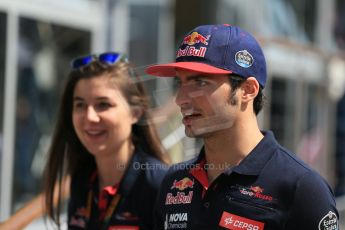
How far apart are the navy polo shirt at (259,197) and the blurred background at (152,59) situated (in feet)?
2.36

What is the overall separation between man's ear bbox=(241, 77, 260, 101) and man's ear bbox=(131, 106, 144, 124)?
40.7 inches

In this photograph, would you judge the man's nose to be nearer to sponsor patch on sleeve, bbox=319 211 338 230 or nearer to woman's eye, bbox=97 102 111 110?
sponsor patch on sleeve, bbox=319 211 338 230

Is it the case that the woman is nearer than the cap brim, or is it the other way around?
the cap brim

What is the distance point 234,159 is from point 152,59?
6.03 meters

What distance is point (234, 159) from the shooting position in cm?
229

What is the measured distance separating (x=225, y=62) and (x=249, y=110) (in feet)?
0.70

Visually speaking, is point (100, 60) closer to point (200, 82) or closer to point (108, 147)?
point (108, 147)

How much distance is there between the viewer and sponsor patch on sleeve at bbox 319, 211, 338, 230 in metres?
2.06

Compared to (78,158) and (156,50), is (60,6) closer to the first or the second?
(156,50)

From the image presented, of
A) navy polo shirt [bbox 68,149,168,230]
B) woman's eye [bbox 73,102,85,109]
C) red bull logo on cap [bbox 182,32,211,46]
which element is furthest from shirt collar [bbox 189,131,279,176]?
woman's eye [bbox 73,102,85,109]

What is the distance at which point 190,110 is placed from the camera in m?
2.27

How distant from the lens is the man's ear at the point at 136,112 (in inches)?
126

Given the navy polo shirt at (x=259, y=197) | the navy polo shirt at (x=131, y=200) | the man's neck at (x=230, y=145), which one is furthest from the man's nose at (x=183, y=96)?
the navy polo shirt at (x=131, y=200)

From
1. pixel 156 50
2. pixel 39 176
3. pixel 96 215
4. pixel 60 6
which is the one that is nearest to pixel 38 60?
pixel 60 6
